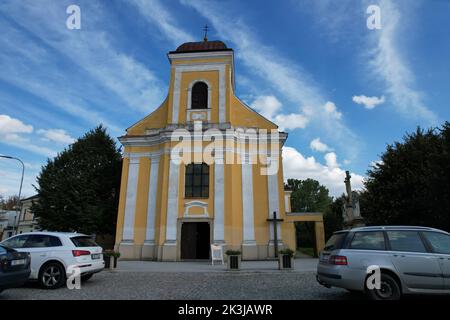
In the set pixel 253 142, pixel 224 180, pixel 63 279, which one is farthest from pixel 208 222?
pixel 63 279

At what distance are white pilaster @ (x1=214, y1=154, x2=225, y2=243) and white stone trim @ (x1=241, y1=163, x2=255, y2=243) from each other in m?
1.51

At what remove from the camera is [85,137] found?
25.7 m

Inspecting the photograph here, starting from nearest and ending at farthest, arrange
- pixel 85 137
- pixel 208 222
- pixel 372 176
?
pixel 208 222, pixel 372 176, pixel 85 137

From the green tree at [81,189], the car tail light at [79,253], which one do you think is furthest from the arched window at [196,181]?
the car tail light at [79,253]

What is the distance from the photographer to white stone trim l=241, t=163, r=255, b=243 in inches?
744

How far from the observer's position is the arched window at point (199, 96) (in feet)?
69.9

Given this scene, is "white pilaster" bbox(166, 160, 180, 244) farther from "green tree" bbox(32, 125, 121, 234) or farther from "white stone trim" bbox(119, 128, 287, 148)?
"green tree" bbox(32, 125, 121, 234)

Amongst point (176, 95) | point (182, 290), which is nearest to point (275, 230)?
point (176, 95)

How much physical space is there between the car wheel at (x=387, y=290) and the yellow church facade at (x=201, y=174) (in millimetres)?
12424

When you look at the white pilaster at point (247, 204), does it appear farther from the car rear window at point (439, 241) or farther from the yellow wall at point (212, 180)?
the car rear window at point (439, 241)

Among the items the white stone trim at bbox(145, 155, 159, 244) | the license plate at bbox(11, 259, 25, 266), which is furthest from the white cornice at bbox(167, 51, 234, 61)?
the license plate at bbox(11, 259, 25, 266)
